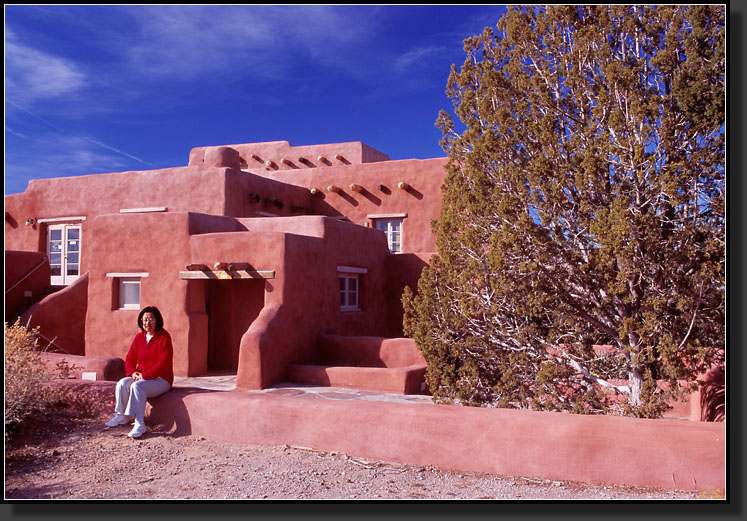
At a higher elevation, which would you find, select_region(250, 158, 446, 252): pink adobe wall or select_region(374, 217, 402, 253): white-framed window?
select_region(250, 158, 446, 252): pink adobe wall

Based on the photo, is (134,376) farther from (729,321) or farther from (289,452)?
(729,321)

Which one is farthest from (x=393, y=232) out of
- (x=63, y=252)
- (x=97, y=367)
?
(x=97, y=367)

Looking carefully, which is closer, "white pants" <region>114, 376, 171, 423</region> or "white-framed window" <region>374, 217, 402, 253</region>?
"white pants" <region>114, 376, 171, 423</region>

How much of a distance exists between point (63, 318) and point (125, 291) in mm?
3110

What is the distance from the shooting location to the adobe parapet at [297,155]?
78.2 feet

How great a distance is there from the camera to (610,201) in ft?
21.2

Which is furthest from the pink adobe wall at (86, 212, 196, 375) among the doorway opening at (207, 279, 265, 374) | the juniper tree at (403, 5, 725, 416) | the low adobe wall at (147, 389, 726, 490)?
the juniper tree at (403, 5, 725, 416)

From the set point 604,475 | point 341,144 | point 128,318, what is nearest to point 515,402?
point 604,475

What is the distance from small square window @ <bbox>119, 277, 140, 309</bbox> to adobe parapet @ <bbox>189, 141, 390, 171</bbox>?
31.5ft

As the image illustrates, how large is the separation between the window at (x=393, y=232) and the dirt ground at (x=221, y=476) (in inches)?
506

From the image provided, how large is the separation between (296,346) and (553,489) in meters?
7.93

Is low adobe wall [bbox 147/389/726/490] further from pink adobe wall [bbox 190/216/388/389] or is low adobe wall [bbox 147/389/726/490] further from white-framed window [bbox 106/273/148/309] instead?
white-framed window [bbox 106/273/148/309]

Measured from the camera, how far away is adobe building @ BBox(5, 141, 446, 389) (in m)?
12.3

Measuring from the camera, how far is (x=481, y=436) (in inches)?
215
